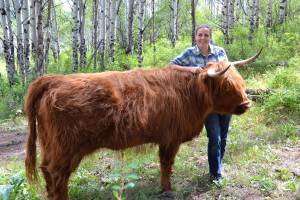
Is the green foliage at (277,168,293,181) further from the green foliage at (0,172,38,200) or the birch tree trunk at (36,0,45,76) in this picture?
the birch tree trunk at (36,0,45,76)

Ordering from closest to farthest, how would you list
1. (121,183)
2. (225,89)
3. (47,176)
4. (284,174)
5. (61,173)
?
(121,183), (61,173), (47,176), (225,89), (284,174)

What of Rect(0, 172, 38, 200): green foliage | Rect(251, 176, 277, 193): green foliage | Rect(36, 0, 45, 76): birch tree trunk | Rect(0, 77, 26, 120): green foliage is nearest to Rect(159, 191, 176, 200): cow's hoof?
Rect(251, 176, 277, 193): green foliage

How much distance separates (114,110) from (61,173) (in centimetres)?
82

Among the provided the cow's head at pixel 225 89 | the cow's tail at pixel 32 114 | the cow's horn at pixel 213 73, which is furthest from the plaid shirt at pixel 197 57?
the cow's tail at pixel 32 114

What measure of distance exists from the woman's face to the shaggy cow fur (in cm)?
31

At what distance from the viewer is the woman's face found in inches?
182

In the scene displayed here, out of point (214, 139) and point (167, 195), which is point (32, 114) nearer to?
point (167, 195)

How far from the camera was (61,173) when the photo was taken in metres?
4.05

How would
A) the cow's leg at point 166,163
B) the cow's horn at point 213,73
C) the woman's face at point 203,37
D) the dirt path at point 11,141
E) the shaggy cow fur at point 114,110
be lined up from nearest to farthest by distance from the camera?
the shaggy cow fur at point 114,110 → the cow's horn at point 213,73 → the woman's face at point 203,37 → the cow's leg at point 166,163 → the dirt path at point 11,141

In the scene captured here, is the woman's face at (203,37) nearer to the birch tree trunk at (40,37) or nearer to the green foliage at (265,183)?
the green foliage at (265,183)

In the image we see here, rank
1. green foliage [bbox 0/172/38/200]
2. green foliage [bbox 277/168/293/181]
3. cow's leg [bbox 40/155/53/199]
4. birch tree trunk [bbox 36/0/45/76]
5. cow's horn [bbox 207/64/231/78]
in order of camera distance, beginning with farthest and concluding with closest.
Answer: birch tree trunk [bbox 36/0/45/76], green foliage [bbox 277/168/293/181], cow's horn [bbox 207/64/231/78], cow's leg [bbox 40/155/53/199], green foliage [bbox 0/172/38/200]

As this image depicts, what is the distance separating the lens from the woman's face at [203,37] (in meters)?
4.61

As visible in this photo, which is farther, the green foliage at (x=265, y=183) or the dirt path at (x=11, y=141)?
the dirt path at (x=11, y=141)

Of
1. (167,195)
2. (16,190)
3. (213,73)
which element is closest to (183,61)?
(213,73)
